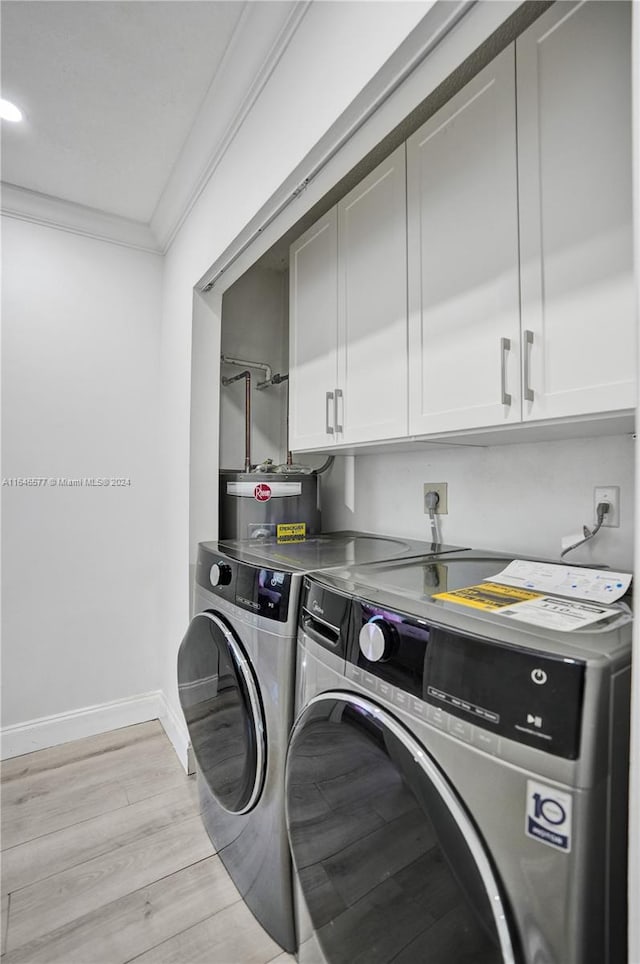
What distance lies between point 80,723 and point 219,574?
147 cm

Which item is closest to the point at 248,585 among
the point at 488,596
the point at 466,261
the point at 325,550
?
the point at 325,550

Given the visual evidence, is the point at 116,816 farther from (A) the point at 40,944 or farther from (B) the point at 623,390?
(B) the point at 623,390

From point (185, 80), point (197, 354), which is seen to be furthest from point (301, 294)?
point (185, 80)

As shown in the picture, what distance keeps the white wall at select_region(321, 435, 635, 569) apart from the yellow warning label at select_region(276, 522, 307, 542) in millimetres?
301

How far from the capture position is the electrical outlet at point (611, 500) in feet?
3.92

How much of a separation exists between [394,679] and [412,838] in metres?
0.25

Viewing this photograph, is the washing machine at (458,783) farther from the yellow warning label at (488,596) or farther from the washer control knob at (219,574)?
the washer control knob at (219,574)

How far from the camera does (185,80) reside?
156cm

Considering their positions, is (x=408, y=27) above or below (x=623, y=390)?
above

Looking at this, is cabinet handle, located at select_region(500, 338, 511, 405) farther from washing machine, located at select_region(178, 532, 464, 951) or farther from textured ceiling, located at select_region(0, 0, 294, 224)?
textured ceiling, located at select_region(0, 0, 294, 224)

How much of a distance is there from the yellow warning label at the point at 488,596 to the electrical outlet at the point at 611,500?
391mm

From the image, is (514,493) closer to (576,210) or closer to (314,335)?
(576,210)

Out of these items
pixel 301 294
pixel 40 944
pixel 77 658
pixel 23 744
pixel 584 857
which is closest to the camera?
pixel 584 857

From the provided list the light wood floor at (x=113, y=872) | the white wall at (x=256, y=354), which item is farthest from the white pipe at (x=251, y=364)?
the light wood floor at (x=113, y=872)
